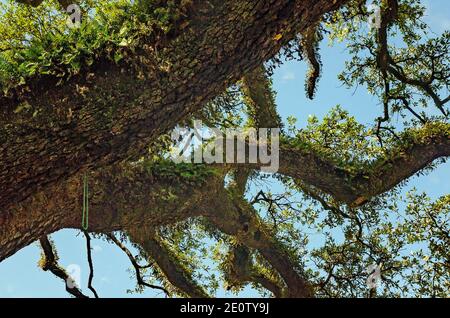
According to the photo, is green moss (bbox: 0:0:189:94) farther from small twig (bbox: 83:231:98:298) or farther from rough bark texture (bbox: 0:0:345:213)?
small twig (bbox: 83:231:98:298)

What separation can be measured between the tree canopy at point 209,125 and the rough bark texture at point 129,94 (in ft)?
0.04

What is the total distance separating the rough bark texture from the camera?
14.6 ft

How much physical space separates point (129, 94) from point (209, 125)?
4.33m

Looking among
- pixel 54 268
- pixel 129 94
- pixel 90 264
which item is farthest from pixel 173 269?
pixel 129 94

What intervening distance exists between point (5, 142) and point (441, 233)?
721 cm

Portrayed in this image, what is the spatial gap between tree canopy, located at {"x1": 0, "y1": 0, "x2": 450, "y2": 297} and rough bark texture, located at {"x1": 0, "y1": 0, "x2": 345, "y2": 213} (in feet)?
0.04

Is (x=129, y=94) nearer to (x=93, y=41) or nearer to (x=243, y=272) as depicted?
(x=93, y=41)

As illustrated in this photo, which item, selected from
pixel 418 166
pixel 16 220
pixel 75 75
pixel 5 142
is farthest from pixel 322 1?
pixel 418 166

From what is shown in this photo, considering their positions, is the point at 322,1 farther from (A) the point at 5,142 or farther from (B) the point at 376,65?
(B) the point at 376,65

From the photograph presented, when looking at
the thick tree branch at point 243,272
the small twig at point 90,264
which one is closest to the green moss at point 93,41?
the small twig at point 90,264

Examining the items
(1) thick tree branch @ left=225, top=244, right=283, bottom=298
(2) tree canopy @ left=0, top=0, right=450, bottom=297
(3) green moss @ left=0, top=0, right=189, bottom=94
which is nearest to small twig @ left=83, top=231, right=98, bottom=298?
(2) tree canopy @ left=0, top=0, right=450, bottom=297

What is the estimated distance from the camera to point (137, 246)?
9.57 m

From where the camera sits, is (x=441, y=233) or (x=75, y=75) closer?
(x=75, y=75)

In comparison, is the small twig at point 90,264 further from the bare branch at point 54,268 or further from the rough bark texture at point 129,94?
the rough bark texture at point 129,94
